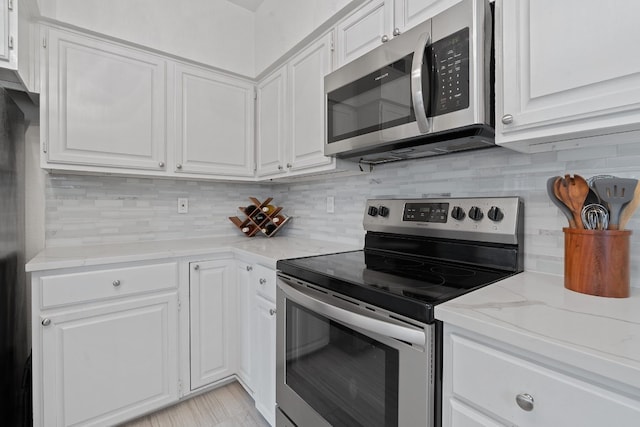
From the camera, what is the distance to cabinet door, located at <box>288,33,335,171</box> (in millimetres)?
1655

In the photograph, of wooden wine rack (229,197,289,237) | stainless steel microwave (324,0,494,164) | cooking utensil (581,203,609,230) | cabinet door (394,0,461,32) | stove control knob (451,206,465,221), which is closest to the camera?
cooking utensil (581,203,609,230)

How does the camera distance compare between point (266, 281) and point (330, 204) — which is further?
point (330, 204)

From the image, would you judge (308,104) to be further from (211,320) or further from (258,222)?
(211,320)

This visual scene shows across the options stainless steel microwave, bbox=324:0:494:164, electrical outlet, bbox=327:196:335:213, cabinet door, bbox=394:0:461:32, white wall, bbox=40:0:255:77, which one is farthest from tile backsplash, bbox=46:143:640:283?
white wall, bbox=40:0:255:77

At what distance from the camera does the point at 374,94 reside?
1.33m

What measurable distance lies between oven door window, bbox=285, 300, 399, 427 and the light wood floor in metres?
0.61

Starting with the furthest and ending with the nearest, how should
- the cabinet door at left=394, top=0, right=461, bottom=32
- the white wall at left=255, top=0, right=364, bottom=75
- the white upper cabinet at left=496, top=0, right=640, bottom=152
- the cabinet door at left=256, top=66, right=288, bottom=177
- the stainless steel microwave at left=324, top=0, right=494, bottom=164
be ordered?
the cabinet door at left=256, top=66, right=288, bottom=177 → the white wall at left=255, top=0, right=364, bottom=75 → the cabinet door at left=394, top=0, right=461, bottom=32 → the stainless steel microwave at left=324, top=0, right=494, bottom=164 → the white upper cabinet at left=496, top=0, right=640, bottom=152

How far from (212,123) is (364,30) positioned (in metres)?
1.23

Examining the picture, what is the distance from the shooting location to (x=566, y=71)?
0.83m

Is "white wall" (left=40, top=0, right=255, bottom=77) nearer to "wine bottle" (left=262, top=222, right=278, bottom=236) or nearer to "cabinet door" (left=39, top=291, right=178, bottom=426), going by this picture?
"wine bottle" (left=262, top=222, right=278, bottom=236)

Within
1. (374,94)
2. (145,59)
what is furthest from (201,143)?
(374,94)

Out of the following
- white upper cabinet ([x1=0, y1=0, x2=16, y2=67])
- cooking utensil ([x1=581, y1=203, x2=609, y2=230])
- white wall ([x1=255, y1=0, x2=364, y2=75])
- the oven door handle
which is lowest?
the oven door handle

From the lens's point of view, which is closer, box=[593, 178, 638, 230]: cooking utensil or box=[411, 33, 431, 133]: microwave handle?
box=[593, 178, 638, 230]: cooking utensil

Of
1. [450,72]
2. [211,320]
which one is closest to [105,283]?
[211,320]
